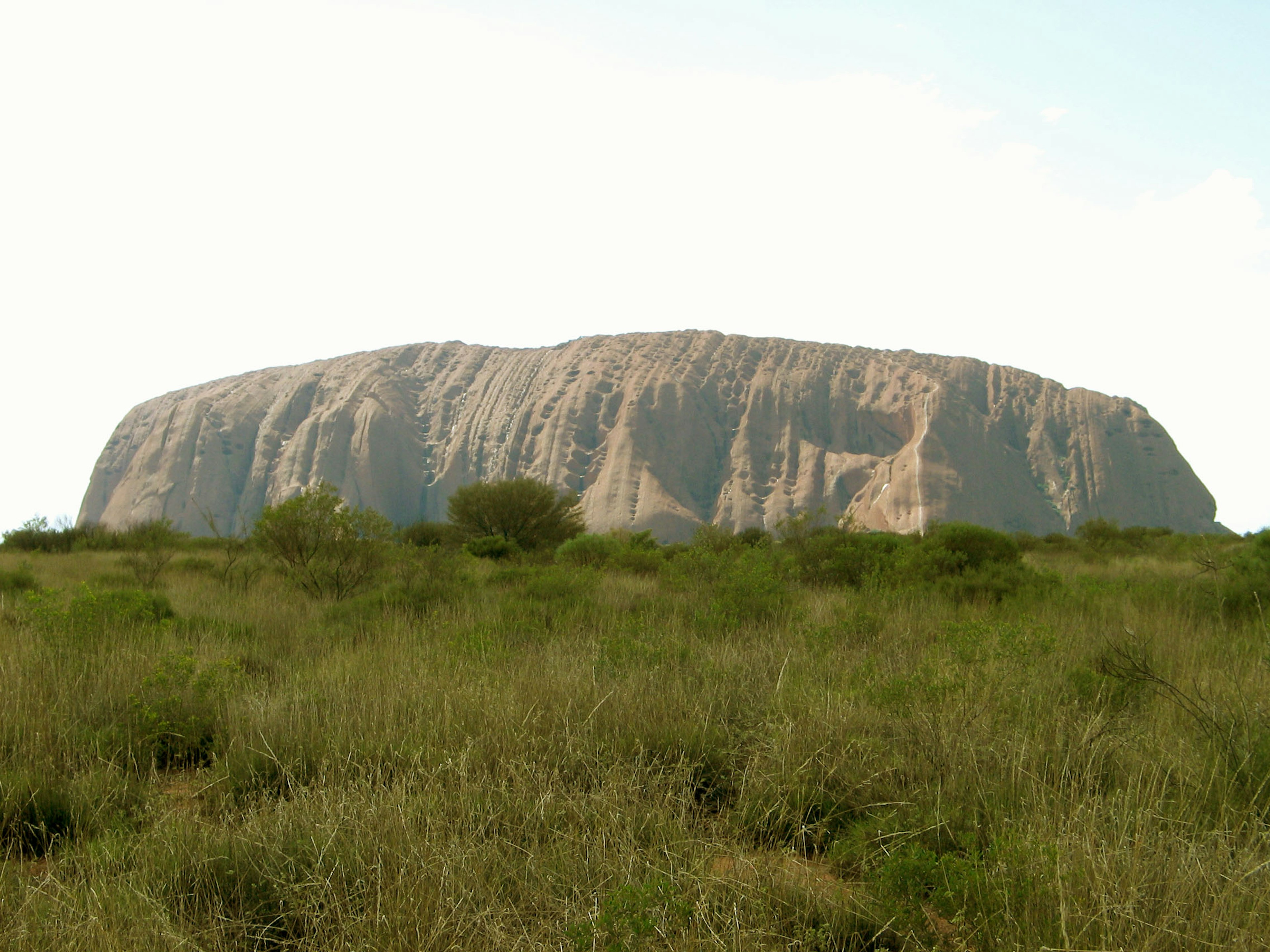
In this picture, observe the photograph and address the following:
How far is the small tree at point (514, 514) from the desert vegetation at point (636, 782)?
57.7 feet

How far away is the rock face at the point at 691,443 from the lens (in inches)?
2820

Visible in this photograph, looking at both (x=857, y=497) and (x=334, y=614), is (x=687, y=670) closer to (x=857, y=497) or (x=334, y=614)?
(x=334, y=614)

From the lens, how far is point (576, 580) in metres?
10.3

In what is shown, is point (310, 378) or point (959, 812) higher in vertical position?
point (310, 378)

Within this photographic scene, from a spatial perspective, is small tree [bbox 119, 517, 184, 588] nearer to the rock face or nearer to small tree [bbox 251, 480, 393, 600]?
small tree [bbox 251, 480, 393, 600]

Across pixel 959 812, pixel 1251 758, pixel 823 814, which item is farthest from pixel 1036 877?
pixel 1251 758

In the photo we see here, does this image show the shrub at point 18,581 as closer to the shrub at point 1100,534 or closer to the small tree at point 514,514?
the small tree at point 514,514

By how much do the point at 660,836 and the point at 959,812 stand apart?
118 cm

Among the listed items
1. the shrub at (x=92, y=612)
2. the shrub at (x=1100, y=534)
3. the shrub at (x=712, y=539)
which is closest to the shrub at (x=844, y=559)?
the shrub at (x=712, y=539)

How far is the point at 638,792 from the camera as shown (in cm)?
309

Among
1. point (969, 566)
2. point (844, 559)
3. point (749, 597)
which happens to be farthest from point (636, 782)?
point (969, 566)

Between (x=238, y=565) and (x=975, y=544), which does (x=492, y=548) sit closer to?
(x=238, y=565)

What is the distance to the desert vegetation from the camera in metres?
2.22

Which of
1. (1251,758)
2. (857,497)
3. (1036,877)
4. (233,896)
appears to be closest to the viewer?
(1036,877)
